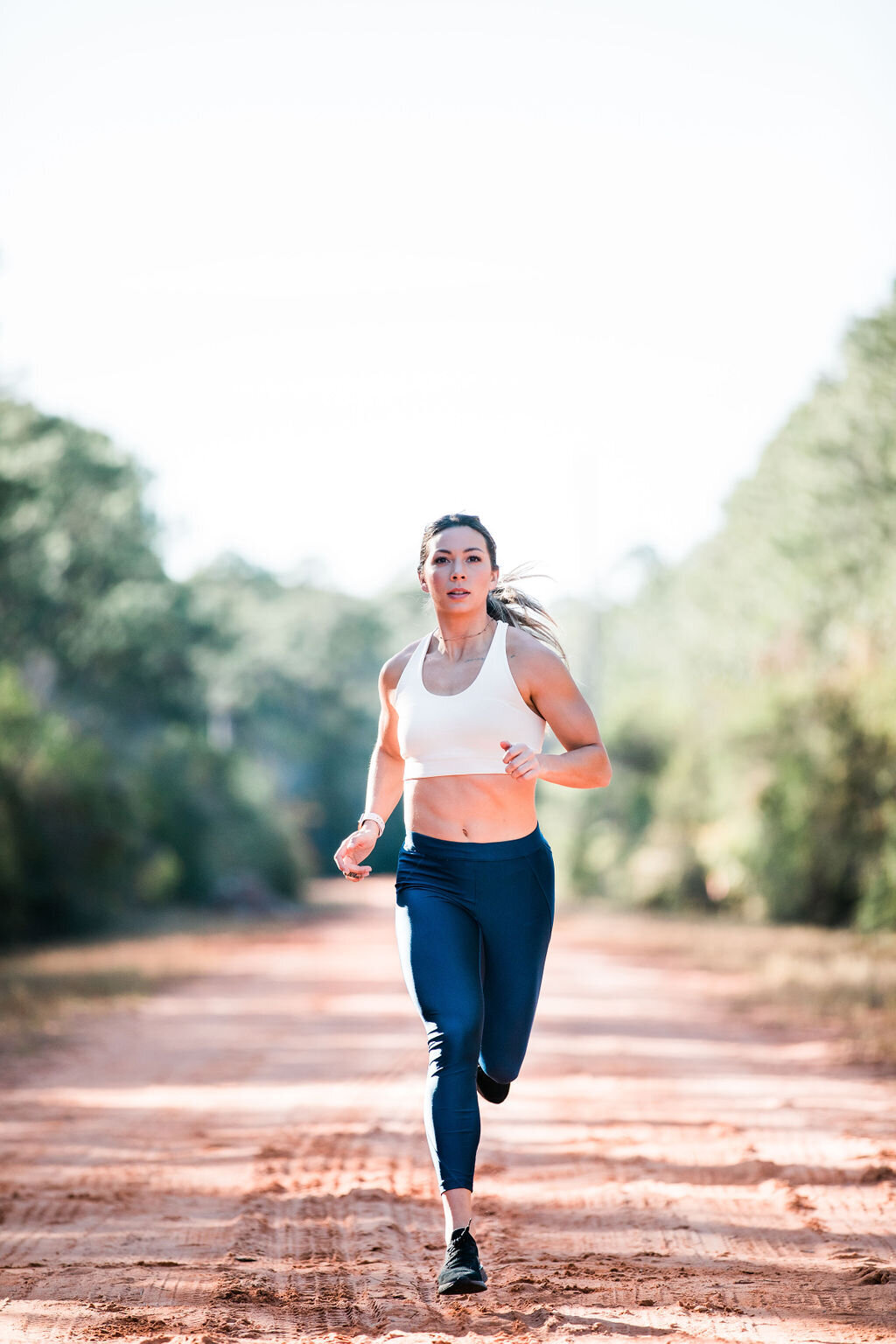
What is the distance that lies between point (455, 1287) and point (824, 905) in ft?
70.6

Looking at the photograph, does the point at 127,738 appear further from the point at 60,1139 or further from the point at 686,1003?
the point at 60,1139

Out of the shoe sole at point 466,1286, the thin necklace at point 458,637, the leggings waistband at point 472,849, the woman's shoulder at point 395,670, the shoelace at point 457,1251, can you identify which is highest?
the thin necklace at point 458,637

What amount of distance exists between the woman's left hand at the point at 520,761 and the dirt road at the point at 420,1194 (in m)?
1.54

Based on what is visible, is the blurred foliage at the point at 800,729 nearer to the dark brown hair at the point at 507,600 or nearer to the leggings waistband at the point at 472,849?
the dark brown hair at the point at 507,600

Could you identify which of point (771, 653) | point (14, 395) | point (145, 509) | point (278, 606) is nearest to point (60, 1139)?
point (771, 653)

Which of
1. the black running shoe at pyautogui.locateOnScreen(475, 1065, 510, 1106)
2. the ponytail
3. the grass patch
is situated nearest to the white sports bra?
the ponytail

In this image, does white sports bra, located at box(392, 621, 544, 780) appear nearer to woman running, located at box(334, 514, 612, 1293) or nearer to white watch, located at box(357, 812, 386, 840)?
woman running, located at box(334, 514, 612, 1293)

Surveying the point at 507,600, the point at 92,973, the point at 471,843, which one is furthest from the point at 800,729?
the point at 471,843

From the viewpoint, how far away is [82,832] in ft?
80.9

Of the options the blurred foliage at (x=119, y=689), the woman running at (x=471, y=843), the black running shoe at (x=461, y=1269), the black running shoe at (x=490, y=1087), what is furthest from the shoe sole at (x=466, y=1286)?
the blurred foliage at (x=119, y=689)

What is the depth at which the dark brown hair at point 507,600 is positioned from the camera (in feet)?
16.1

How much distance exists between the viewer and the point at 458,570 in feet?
15.6

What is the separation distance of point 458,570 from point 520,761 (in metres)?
0.81

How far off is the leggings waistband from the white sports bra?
0.70 ft
